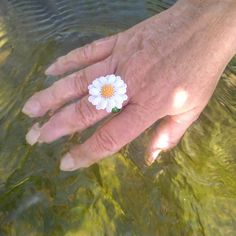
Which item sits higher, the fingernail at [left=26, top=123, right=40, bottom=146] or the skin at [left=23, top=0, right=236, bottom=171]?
the skin at [left=23, top=0, right=236, bottom=171]

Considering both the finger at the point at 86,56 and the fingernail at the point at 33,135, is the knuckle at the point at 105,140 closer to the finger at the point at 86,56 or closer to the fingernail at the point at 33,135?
the fingernail at the point at 33,135

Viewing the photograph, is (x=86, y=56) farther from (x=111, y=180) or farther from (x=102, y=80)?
(x=111, y=180)

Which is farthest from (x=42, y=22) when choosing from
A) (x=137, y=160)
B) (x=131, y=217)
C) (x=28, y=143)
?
(x=131, y=217)

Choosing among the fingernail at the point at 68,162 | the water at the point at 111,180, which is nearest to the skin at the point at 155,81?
the fingernail at the point at 68,162

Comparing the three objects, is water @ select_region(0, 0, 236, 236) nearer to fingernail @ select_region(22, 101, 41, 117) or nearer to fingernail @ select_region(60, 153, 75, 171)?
fingernail @ select_region(60, 153, 75, 171)

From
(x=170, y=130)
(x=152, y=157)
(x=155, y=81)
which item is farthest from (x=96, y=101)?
(x=152, y=157)

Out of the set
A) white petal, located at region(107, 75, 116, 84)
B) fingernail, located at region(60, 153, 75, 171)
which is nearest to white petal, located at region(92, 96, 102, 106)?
white petal, located at region(107, 75, 116, 84)
